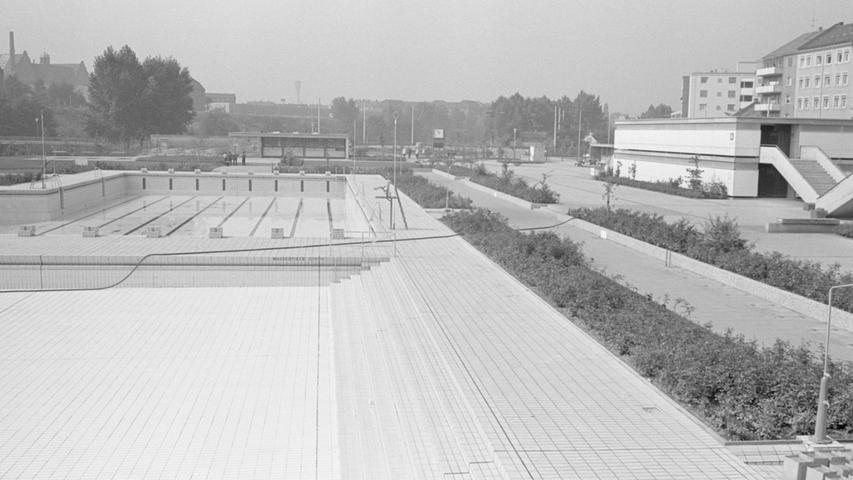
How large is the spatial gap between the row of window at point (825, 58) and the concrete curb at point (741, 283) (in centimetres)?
2925

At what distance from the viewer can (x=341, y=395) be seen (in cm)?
725

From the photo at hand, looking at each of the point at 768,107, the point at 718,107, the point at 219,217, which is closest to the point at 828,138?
the point at 219,217

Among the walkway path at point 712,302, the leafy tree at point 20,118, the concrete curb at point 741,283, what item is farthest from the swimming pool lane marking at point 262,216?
the leafy tree at point 20,118

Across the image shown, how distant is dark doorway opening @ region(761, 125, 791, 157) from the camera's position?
23516 millimetres

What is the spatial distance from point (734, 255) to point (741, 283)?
101 cm

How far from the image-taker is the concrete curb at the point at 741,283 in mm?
8813

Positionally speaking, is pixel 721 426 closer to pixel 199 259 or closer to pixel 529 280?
pixel 529 280

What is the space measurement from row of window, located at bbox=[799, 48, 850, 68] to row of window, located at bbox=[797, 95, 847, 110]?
1652mm

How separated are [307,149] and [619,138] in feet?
60.8

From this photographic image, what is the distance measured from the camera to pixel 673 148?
27.4m

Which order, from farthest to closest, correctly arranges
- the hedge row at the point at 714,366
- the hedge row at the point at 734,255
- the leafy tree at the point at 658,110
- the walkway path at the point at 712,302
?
the leafy tree at the point at 658,110
the hedge row at the point at 734,255
the walkway path at the point at 712,302
the hedge row at the point at 714,366

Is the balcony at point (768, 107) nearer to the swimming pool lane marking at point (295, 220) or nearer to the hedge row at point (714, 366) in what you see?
the swimming pool lane marking at point (295, 220)

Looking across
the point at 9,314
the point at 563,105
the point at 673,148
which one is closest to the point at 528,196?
the point at 673,148

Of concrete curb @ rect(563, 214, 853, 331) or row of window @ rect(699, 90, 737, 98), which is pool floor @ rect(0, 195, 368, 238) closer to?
concrete curb @ rect(563, 214, 853, 331)
